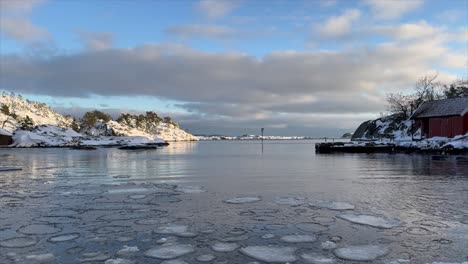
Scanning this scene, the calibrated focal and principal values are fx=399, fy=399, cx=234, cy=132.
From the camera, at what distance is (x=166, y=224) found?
31.3 feet

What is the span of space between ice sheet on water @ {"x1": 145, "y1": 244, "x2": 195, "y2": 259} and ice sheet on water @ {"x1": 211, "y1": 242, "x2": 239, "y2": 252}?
1.45ft

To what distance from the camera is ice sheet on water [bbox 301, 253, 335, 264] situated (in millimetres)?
6699

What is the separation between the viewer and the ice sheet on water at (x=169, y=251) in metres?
7.09

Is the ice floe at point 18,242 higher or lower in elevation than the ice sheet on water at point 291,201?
lower

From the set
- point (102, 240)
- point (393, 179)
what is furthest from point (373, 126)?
point (102, 240)

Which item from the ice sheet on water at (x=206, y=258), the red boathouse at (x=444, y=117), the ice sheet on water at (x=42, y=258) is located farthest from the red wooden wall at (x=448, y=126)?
the ice sheet on water at (x=42, y=258)

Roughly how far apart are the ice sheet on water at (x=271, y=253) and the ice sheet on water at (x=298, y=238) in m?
0.54

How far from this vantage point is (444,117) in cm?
5419

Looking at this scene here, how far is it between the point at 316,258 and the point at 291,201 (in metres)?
5.96

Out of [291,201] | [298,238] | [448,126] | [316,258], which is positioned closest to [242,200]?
[291,201]

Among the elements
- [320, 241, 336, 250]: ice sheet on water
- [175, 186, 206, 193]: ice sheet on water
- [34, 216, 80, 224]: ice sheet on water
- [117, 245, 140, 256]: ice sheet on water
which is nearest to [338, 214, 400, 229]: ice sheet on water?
[320, 241, 336, 250]: ice sheet on water

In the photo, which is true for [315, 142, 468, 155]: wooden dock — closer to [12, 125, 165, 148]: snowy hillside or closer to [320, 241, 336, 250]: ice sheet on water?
[320, 241, 336, 250]: ice sheet on water

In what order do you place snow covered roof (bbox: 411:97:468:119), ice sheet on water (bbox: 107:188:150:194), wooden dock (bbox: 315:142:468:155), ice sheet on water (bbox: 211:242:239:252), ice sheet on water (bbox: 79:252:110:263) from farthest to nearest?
wooden dock (bbox: 315:142:468:155)
snow covered roof (bbox: 411:97:468:119)
ice sheet on water (bbox: 107:188:150:194)
ice sheet on water (bbox: 211:242:239:252)
ice sheet on water (bbox: 79:252:110:263)

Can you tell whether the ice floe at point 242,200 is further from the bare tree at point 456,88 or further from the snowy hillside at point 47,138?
the snowy hillside at point 47,138
